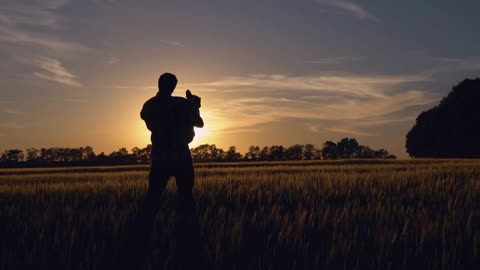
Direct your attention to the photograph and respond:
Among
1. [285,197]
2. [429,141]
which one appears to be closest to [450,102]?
[429,141]

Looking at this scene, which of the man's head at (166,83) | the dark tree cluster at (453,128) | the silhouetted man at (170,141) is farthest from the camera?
the dark tree cluster at (453,128)

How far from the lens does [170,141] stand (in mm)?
4594

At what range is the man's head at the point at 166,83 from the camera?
4.72m

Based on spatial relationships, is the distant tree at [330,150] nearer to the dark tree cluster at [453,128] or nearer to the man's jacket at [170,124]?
the dark tree cluster at [453,128]

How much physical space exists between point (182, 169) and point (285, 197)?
4936 mm

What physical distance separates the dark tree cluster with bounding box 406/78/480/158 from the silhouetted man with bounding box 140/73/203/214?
65.5m

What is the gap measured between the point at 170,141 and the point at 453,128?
68454 mm

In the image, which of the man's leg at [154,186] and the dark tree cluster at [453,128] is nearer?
the man's leg at [154,186]

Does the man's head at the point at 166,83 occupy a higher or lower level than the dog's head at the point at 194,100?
higher

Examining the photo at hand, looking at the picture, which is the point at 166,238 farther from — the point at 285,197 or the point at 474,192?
the point at 474,192

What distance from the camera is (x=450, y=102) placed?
226 feet

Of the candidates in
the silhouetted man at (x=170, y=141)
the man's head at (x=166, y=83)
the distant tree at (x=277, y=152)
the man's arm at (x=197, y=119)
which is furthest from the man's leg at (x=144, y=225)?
the distant tree at (x=277, y=152)

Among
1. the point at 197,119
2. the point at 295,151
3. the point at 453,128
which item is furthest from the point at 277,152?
the point at 197,119

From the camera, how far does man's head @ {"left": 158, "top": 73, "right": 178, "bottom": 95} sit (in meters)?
4.72
